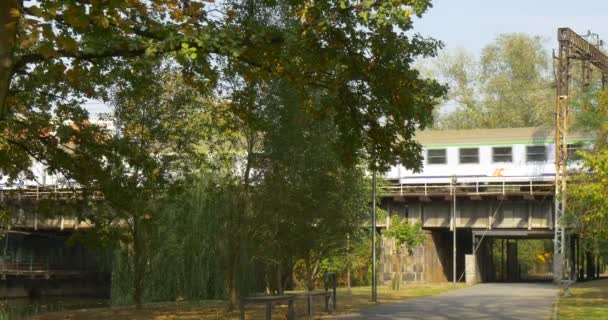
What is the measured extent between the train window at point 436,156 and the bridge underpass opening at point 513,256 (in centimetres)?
437

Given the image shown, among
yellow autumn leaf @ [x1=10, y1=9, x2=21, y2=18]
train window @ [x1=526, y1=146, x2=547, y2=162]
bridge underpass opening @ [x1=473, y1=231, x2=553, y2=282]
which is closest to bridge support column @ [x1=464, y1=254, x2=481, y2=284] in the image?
bridge underpass opening @ [x1=473, y1=231, x2=553, y2=282]

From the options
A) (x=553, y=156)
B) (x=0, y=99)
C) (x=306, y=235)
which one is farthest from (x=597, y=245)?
(x=0, y=99)

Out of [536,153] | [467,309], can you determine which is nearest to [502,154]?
[536,153]

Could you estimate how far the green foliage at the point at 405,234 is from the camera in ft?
139

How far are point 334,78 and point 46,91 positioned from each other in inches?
361

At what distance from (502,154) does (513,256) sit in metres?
17.7

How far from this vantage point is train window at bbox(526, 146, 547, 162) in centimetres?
4591

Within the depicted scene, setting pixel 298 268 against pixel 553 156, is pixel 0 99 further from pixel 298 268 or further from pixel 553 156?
pixel 553 156

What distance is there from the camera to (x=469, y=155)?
4791 cm

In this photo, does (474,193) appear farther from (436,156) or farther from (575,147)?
(575,147)

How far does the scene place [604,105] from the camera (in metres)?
32.0

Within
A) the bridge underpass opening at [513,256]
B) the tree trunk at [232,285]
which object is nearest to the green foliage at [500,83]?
the bridge underpass opening at [513,256]

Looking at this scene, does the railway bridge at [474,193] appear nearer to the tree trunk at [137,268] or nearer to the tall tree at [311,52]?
the tree trunk at [137,268]

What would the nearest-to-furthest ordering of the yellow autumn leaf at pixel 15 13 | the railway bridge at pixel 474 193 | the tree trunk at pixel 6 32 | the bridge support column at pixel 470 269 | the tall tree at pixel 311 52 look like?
the yellow autumn leaf at pixel 15 13 → the tree trunk at pixel 6 32 → the tall tree at pixel 311 52 → the bridge support column at pixel 470 269 → the railway bridge at pixel 474 193
